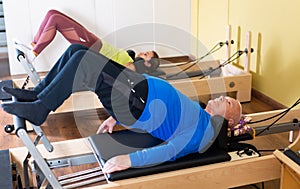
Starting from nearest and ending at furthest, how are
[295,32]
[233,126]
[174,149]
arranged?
1. [174,149]
2. [233,126]
3. [295,32]

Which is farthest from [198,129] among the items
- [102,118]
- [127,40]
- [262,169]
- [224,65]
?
[127,40]

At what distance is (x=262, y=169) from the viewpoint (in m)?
1.92

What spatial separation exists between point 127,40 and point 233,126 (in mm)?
2554

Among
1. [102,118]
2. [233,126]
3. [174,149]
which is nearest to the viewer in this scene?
[174,149]

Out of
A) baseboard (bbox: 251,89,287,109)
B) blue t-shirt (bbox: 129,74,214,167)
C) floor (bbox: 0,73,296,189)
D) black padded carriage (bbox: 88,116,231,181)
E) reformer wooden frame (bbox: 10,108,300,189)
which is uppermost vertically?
blue t-shirt (bbox: 129,74,214,167)

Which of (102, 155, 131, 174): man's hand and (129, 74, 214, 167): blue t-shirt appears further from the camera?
(129, 74, 214, 167): blue t-shirt

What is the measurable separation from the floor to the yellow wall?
193 mm

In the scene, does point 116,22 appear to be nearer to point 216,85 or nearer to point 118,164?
point 216,85

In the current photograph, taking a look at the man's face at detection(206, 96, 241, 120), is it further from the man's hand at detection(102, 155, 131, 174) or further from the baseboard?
the baseboard

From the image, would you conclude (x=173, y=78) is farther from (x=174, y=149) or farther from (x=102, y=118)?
(x=174, y=149)

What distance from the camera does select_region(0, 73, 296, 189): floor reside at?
2.61 m

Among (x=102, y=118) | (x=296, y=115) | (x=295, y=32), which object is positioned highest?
(x=295, y=32)

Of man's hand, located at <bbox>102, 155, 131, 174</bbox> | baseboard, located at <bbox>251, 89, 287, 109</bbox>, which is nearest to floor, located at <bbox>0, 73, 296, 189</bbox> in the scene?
baseboard, located at <bbox>251, 89, 287, 109</bbox>

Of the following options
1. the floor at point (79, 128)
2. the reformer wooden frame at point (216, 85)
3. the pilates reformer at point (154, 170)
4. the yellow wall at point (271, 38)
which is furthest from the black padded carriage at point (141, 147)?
the yellow wall at point (271, 38)
